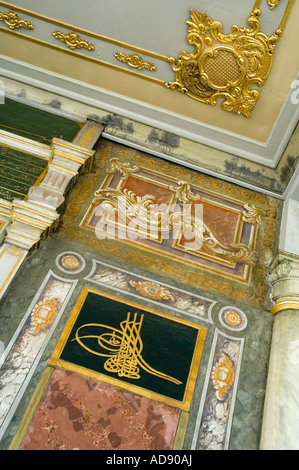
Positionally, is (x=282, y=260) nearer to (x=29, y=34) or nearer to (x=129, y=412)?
(x=129, y=412)

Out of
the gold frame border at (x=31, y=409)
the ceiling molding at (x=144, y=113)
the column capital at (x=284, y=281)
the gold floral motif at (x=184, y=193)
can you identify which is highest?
the ceiling molding at (x=144, y=113)

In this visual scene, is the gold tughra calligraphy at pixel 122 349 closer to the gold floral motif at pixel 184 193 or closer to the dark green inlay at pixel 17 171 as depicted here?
the dark green inlay at pixel 17 171

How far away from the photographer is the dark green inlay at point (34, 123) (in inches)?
187

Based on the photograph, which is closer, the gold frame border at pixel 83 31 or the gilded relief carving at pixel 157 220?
the gilded relief carving at pixel 157 220

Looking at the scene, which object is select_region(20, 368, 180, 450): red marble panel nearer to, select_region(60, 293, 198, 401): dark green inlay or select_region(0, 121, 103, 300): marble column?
select_region(60, 293, 198, 401): dark green inlay

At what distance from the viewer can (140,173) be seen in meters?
4.81

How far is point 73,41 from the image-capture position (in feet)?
16.5

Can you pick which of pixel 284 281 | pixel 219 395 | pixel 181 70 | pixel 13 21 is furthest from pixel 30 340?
pixel 13 21

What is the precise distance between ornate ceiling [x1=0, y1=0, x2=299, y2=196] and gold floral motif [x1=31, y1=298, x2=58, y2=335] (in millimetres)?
2463

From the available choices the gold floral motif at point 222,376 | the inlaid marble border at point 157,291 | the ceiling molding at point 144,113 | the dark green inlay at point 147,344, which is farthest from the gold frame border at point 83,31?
the gold floral motif at point 222,376

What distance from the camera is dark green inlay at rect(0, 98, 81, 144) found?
15.6 feet

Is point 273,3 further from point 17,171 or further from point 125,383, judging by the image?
point 125,383

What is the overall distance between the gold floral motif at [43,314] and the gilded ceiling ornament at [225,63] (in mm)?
3114

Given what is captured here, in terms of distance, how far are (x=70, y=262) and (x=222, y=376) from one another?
1.65 m
